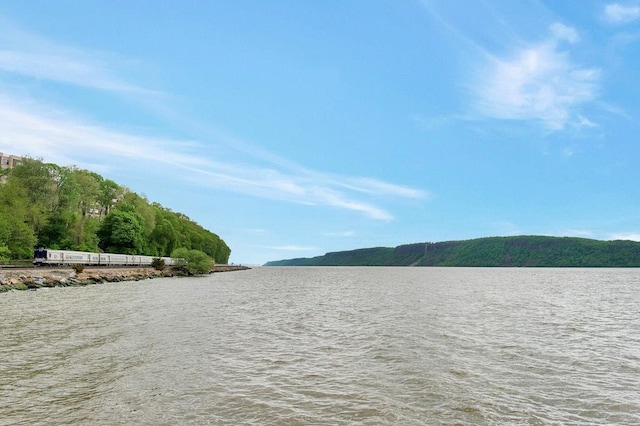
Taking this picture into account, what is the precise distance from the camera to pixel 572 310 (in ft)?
140

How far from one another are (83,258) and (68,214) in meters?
14.1

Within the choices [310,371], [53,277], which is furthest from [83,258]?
[310,371]

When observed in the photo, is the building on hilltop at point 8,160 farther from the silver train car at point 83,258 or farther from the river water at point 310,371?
the river water at point 310,371

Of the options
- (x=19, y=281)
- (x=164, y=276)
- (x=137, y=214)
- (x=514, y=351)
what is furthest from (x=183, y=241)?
(x=514, y=351)

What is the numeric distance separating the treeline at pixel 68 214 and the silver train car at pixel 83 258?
4455mm

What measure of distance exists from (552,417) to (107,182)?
5188 inches

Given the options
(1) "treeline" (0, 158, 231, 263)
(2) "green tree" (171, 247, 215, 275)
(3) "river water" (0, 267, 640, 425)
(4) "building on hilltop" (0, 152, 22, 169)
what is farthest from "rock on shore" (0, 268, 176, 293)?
(4) "building on hilltop" (0, 152, 22, 169)

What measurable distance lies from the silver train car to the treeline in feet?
14.6

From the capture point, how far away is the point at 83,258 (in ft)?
300

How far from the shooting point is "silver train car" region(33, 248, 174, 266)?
77938mm

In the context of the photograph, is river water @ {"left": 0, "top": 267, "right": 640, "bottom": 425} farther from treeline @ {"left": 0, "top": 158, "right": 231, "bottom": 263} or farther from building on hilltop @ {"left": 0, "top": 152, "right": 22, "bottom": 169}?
building on hilltop @ {"left": 0, "top": 152, "right": 22, "bottom": 169}

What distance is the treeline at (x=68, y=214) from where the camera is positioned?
82312mm

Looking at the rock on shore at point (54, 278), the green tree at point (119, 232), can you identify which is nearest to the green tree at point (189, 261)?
the green tree at point (119, 232)

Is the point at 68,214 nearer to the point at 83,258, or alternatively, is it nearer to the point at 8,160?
the point at 83,258
